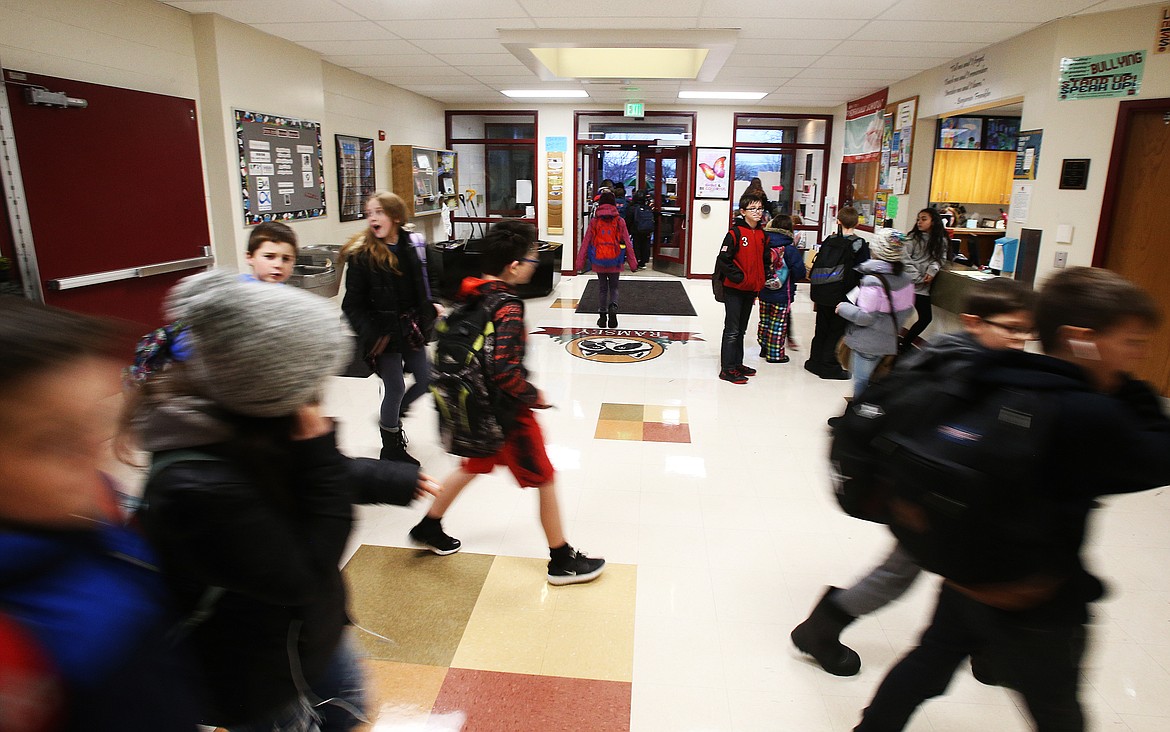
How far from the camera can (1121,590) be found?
279 cm

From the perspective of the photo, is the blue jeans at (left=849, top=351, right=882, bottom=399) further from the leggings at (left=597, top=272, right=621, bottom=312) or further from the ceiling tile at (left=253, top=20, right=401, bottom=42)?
the ceiling tile at (left=253, top=20, right=401, bottom=42)

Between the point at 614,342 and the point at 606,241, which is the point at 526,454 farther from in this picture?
the point at 606,241

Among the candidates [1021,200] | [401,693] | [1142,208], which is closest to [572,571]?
[401,693]

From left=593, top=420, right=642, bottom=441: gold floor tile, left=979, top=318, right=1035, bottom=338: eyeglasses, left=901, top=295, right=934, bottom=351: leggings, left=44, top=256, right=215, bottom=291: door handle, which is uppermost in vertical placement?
left=979, top=318, right=1035, bottom=338: eyeglasses

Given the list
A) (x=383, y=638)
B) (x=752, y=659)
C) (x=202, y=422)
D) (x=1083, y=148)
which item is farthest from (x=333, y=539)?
(x=1083, y=148)

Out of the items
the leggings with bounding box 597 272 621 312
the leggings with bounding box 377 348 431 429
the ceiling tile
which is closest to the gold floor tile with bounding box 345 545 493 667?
the leggings with bounding box 377 348 431 429

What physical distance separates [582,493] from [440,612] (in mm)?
1181

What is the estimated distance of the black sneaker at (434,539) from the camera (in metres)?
2.93

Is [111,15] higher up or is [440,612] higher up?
[111,15]

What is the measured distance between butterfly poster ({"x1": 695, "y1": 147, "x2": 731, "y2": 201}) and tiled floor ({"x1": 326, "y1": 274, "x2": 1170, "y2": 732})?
7.41 m

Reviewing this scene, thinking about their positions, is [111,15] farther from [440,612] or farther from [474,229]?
[474,229]

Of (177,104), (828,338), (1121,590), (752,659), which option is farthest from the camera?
(828,338)

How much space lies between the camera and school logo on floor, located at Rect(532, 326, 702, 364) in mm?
6367

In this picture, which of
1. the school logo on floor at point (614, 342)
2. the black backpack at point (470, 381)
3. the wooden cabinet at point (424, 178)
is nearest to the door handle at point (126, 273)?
the black backpack at point (470, 381)
